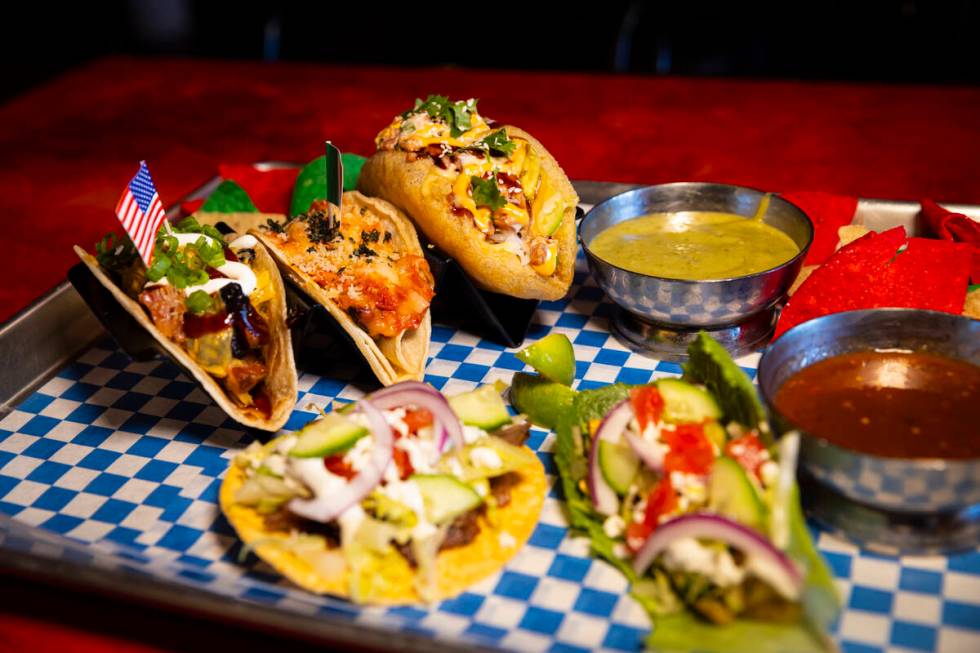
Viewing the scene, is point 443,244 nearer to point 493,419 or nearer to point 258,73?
point 493,419

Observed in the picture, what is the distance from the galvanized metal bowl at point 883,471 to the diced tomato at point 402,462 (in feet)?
3.22

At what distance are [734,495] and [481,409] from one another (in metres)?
0.82

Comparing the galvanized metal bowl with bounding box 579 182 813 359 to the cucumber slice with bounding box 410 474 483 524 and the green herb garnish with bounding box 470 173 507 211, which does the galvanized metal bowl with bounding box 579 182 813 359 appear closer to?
the green herb garnish with bounding box 470 173 507 211

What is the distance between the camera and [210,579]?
2633 mm

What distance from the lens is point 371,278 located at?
3361 millimetres

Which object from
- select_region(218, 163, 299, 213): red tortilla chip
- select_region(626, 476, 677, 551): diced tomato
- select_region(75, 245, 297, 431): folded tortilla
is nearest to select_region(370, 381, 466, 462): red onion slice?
select_region(75, 245, 297, 431): folded tortilla

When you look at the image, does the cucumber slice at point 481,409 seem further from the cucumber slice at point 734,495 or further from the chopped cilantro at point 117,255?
the chopped cilantro at point 117,255

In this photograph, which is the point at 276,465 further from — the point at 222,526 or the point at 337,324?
the point at 337,324

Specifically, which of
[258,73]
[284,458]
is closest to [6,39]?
[258,73]

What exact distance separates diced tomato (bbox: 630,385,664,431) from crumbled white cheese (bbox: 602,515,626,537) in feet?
0.84

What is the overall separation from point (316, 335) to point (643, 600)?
1.91 m

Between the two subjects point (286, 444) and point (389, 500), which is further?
point (286, 444)

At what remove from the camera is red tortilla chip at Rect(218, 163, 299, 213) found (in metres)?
4.52

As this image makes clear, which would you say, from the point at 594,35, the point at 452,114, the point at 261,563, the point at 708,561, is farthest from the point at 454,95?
the point at 708,561
